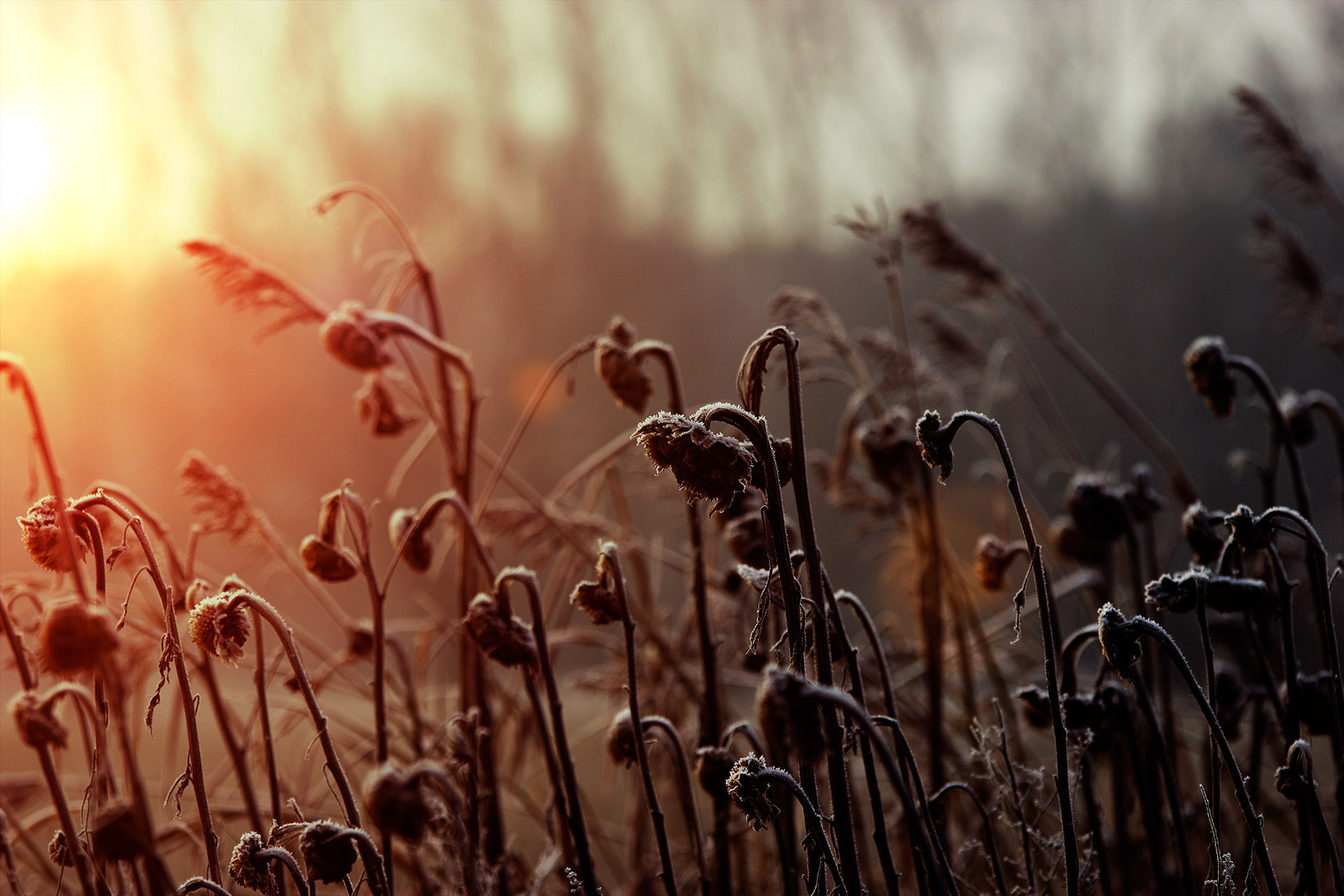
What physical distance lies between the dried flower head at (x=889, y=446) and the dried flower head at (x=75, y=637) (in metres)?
1.22

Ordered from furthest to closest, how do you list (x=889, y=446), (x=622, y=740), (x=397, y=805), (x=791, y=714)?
1. (x=889, y=446)
2. (x=622, y=740)
3. (x=397, y=805)
4. (x=791, y=714)

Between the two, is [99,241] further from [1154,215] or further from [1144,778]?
[1154,215]

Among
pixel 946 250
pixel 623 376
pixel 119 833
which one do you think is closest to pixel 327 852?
pixel 119 833

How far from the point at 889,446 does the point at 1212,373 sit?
Answer: 0.50m

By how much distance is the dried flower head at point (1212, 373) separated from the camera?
1.28m

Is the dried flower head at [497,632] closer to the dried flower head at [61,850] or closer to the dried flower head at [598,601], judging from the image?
the dried flower head at [598,601]

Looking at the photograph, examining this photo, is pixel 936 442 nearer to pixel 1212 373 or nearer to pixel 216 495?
pixel 1212 373

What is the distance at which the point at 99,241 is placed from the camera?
2953 mm

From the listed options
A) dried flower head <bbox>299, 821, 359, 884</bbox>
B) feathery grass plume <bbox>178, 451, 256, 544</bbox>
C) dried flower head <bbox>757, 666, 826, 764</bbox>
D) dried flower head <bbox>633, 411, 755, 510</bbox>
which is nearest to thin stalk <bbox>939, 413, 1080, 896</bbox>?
dried flower head <bbox>633, 411, 755, 510</bbox>

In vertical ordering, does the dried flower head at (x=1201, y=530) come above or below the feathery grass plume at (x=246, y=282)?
below

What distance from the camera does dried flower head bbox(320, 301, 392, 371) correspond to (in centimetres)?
130

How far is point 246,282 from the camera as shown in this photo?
1.53 m

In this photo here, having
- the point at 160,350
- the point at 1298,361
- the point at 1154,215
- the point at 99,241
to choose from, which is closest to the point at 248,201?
the point at 160,350

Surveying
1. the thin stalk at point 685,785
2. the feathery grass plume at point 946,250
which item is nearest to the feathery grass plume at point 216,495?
the thin stalk at point 685,785
